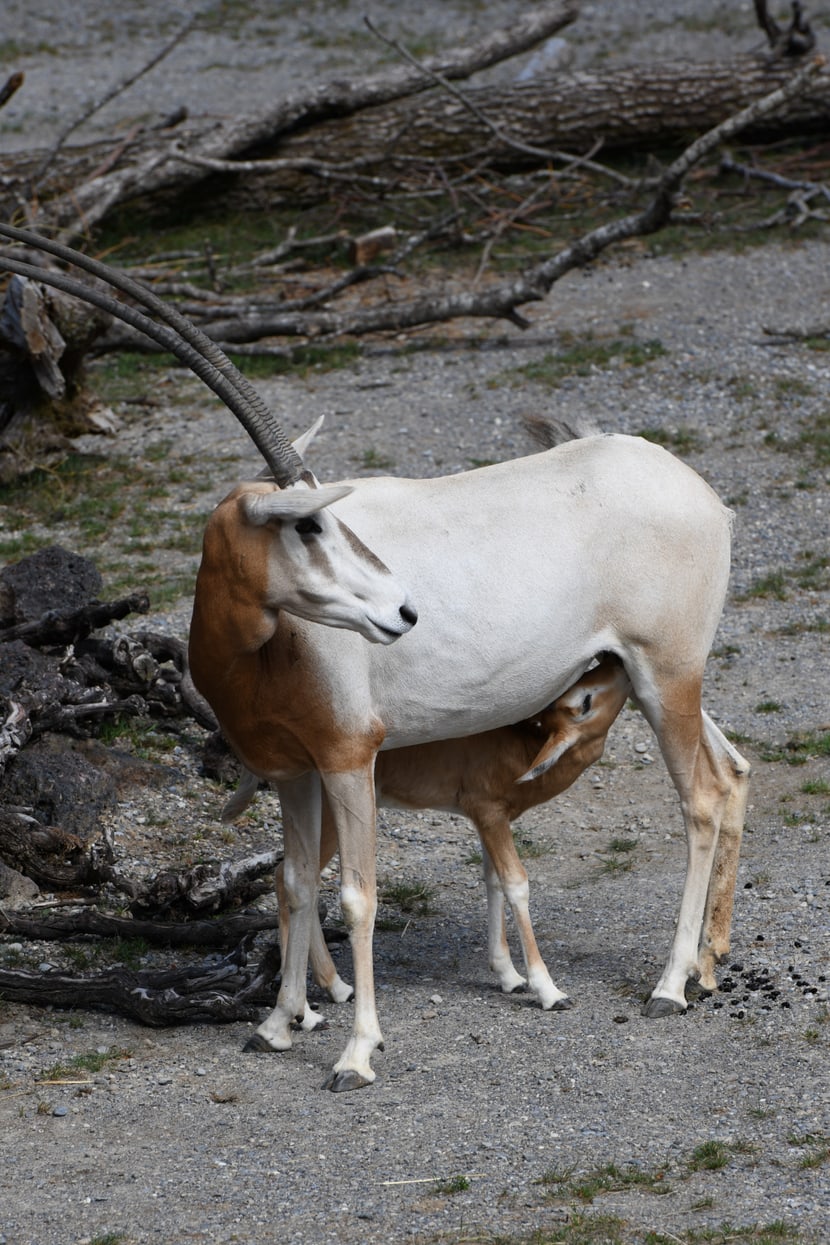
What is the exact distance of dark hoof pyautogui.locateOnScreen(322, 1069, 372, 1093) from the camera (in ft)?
18.0

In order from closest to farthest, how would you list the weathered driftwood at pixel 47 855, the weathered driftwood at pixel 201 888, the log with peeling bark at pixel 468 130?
the weathered driftwood at pixel 201 888 < the weathered driftwood at pixel 47 855 < the log with peeling bark at pixel 468 130

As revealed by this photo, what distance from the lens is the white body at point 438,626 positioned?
17.3 ft

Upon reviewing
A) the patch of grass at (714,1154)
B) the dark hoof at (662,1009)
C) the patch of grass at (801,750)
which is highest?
the patch of grass at (714,1154)

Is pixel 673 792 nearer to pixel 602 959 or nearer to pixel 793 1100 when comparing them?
pixel 602 959

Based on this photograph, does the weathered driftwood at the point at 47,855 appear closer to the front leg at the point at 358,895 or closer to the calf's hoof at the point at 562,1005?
the front leg at the point at 358,895

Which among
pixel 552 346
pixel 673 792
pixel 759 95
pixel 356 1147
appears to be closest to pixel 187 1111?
pixel 356 1147

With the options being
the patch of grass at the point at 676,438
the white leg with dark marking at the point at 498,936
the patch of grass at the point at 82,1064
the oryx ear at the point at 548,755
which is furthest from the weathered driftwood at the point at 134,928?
the patch of grass at the point at 676,438

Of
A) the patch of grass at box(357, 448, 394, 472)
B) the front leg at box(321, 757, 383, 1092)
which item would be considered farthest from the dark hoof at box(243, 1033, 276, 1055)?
the patch of grass at box(357, 448, 394, 472)

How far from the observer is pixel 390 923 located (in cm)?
710

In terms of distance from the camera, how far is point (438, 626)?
565cm

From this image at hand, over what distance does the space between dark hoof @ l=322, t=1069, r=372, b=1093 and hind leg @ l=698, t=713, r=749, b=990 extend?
5.31 feet

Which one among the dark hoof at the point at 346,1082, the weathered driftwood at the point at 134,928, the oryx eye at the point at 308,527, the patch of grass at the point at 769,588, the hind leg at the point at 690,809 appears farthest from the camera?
the patch of grass at the point at 769,588

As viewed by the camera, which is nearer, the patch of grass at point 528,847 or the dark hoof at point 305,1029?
the dark hoof at point 305,1029

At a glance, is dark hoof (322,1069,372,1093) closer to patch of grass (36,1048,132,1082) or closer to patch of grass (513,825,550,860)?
patch of grass (36,1048,132,1082)
